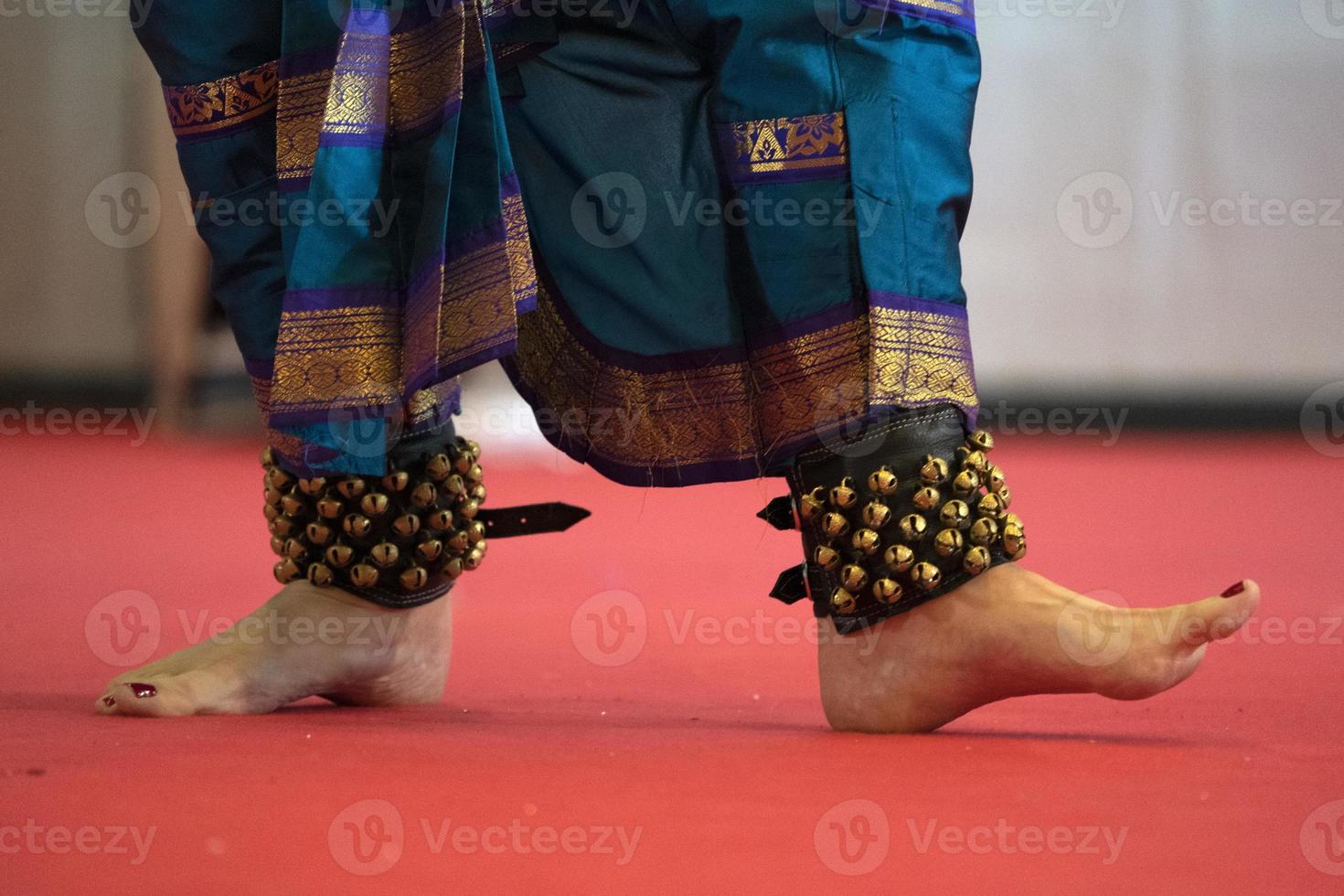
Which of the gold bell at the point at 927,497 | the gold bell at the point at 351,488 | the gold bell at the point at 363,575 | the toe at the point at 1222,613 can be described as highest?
the gold bell at the point at 351,488

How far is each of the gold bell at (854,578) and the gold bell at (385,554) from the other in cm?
35

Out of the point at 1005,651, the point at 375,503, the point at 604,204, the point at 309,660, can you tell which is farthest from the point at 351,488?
the point at 1005,651

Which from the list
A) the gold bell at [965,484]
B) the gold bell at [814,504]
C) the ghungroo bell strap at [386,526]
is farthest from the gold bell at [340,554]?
the gold bell at [965,484]

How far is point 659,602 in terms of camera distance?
5.45 ft

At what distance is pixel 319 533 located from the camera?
1128 millimetres

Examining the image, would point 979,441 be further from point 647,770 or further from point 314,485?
point 314,485

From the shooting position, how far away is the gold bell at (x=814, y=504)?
1.00 meters

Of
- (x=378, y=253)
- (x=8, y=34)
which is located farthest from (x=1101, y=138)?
(x=378, y=253)

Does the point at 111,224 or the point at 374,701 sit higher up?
the point at 111,224

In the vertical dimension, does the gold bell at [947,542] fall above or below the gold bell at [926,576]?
above

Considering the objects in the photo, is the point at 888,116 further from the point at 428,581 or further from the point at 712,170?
the point at 428,581

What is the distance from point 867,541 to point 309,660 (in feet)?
1.41

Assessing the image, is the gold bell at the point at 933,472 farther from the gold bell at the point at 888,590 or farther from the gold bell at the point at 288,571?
the gold bell at the point at 288,571

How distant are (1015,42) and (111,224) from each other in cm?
269
